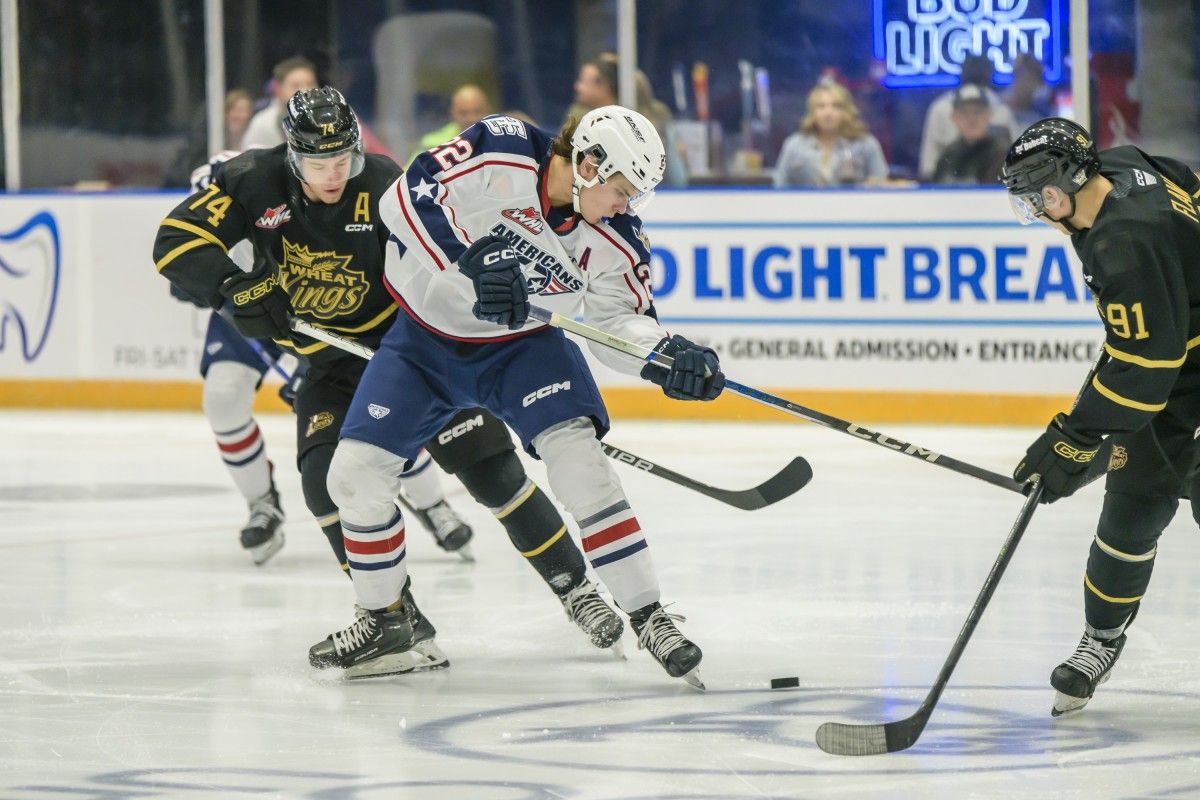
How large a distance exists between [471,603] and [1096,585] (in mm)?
1579

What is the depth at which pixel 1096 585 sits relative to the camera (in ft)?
11.5

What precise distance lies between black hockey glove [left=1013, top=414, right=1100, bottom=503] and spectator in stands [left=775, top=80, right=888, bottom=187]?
458 centimetres

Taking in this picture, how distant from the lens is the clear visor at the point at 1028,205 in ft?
10.7

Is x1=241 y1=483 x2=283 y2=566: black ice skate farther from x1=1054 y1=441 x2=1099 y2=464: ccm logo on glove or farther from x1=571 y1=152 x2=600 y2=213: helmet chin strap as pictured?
x1=1054 y1=441 x2=1099 y2=464: ccm logo on glove

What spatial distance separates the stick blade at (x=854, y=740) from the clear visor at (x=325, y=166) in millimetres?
1625

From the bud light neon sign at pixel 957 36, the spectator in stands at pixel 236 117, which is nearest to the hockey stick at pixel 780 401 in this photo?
the bud light neon sign at pixel 957 36

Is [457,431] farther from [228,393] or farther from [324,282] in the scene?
[228,393]

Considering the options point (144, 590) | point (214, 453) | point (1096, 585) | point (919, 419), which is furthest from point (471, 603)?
point (919, 419)

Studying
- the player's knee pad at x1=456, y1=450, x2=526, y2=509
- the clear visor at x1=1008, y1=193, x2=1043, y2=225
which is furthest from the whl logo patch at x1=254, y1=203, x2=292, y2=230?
the clear visor at x1=1008, y1=193, x2=1043, y2=225

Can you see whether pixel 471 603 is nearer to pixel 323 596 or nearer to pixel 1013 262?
pixel 323 596

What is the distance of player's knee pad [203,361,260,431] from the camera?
5324mm

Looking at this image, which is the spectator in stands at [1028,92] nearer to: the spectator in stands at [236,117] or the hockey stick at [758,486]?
the spectator in stands at [236,117]

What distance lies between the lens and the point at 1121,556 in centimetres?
346

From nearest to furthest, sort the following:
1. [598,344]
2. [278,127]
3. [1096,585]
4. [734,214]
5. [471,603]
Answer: [1096,585]
[598,344]
[471,603]
[734,214]
[278,127]
